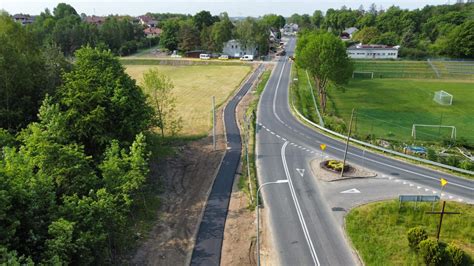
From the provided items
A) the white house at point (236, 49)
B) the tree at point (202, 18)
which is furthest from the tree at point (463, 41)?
the tree at point (202, 18)

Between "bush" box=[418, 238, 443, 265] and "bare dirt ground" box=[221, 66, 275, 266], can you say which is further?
"bare dirt ground" box=[221, 66, 275, 266]

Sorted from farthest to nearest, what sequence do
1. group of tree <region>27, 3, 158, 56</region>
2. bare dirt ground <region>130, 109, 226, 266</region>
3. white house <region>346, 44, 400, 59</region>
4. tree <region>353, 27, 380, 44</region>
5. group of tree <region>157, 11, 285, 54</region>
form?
1. tree <region>353, 27, 380, 44</region>
2. group of tree <region>27, 3, 158, 56</region>
3. group of tree <region>157, 11, 285, 54</region>
4. white house <region>346, 44, 400, 59</region>
5. bare dirt ground <region>130, 109, 226, 266</region>

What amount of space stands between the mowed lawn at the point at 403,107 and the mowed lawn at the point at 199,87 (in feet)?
67.0

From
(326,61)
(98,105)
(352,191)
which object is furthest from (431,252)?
(326,61)

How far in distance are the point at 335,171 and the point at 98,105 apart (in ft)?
73.4

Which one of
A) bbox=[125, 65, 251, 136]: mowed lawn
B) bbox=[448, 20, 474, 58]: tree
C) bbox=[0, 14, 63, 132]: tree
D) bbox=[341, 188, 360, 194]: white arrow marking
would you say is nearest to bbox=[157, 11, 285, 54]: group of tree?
bbox=[125, 65, 251, 136]: mowed lawn

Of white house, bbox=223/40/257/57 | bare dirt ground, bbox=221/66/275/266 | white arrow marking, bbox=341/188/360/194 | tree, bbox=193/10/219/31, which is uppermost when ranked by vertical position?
tree, bbox=193/10/219/31

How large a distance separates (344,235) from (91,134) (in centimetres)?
2212

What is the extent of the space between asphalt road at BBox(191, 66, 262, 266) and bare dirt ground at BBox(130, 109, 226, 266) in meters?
0.55

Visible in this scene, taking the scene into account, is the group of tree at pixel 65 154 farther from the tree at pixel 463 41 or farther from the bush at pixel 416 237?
the tree at pixel 463 41

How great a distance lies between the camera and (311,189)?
33.2 metres

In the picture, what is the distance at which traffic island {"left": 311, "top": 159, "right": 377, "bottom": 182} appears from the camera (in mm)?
35156

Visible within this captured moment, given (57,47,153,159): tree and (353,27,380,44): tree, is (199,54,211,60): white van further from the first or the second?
(57,47,153,159): tree

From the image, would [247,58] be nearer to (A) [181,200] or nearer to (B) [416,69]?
(B) [416,69]
